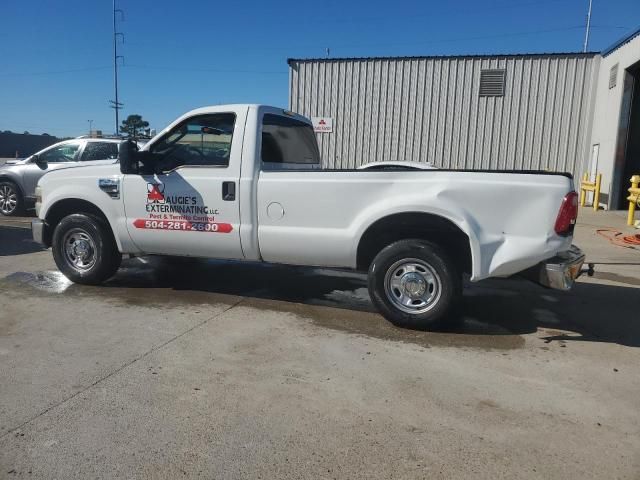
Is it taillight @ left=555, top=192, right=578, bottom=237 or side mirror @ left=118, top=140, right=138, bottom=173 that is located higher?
side mirror @ left=118, top=140, right=138, bottom=173

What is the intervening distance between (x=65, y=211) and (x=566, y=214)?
17.1 ft

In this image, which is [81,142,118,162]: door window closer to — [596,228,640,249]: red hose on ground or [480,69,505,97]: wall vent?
[596,228,640,249]: red hose on ground

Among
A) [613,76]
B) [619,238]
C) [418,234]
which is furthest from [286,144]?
[613,76]

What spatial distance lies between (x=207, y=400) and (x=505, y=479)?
1786mm

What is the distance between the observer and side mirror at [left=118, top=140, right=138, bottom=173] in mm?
5336

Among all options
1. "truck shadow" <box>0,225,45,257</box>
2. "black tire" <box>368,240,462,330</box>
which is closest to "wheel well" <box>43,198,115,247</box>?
"truck shadow" <box>0,225,45,257</box>

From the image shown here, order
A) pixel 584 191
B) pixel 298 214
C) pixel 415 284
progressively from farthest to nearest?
pixel 584 191 → pixel 298 214 → pixel 415 284

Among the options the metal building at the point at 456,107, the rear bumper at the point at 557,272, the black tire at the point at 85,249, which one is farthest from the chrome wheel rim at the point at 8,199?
the rear bumper at the point at 557,272

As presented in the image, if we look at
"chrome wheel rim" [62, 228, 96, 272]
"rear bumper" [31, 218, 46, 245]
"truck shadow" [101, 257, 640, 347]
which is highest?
"rear bumper" [31, 218, 46, 245]

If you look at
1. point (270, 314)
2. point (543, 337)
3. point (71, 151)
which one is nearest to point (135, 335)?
point (270, 314)

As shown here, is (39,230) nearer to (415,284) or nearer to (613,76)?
(415,284)

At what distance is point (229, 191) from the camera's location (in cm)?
516

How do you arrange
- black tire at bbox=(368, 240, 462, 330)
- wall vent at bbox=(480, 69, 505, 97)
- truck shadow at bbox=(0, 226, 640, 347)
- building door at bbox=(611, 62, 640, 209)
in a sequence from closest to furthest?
black tire at bbox=(368, 240, 462, 330)
truck shadow at bbox=(0, 226, 640, 347)
building door at bbox=(611, 62, 640, 209)
wall vent at bbox=(480, 69, 505, 97)

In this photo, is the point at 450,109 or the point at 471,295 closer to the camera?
the point at 471,295
